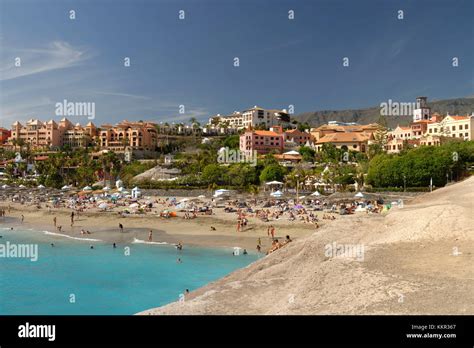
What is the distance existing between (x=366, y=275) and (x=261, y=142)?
8521cm

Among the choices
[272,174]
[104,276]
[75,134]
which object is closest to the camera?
[104,276]

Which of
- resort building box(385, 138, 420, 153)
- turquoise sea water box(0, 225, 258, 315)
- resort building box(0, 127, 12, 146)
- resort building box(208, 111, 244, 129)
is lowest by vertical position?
turquoise sea water box(0, 225, 258, 315)

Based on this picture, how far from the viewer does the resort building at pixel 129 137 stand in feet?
343

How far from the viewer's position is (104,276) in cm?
2100

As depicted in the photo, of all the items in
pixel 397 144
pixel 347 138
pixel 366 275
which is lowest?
pixel 366 275

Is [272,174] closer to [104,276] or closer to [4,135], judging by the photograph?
[104,276]

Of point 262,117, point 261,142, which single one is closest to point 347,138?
point 261,142

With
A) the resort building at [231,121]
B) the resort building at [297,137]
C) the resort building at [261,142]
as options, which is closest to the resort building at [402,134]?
the resort building at [297,137]

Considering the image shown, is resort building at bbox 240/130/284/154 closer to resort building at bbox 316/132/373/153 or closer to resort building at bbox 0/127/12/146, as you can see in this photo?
resort building at bbox 316/132/373/153

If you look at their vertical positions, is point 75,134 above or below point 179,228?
above

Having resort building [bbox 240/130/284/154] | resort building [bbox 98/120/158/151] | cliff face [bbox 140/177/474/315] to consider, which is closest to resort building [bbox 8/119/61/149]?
resort building [bbox 98/120/158/151]

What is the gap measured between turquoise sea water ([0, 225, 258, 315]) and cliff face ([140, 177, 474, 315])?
18.8ft

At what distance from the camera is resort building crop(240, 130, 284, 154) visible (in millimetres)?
93062
